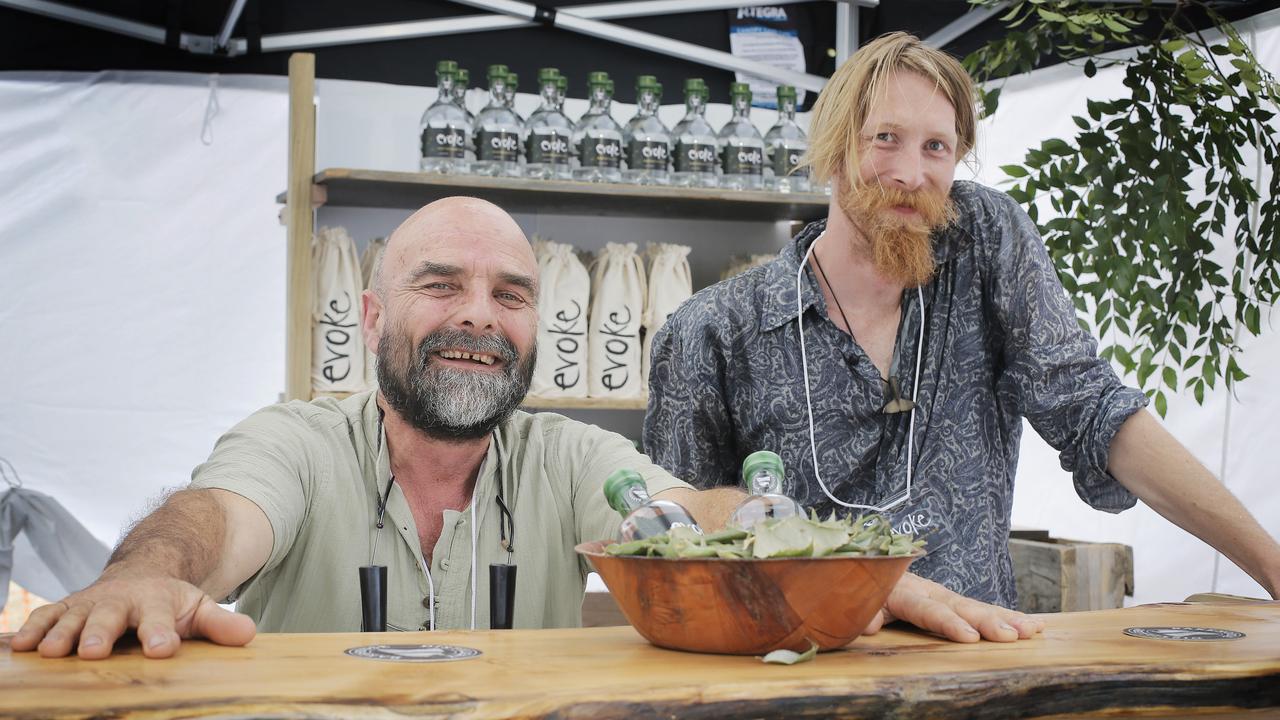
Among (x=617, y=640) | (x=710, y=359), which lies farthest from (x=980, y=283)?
(x=617, y=640)

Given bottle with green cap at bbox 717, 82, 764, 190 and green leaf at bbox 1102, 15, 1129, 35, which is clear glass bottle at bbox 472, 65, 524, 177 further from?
green leaf at bbox 1102, 15, 1129, 35

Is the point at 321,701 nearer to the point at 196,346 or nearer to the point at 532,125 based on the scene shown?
the point at 532,125

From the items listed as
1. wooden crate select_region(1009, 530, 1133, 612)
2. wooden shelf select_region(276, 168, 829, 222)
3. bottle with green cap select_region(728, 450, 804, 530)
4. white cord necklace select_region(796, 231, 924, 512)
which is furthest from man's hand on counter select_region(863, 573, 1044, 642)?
wooden shelf select_region(276, 168, 829, 222)

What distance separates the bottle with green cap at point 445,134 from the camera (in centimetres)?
329

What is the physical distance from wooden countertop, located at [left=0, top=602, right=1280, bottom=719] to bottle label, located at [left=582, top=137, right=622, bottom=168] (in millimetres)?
2174

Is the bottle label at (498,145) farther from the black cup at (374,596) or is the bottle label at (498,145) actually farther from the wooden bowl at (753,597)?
the wooden bowl at (753,597)

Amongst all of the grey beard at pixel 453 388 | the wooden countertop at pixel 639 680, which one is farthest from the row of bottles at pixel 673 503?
the grey beard at pixel 453 388

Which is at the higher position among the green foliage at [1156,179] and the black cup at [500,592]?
the green foliage at [1156,179]

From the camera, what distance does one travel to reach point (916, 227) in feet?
6.95

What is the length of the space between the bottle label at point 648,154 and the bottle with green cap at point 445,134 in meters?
0.45

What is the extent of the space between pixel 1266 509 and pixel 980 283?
150 cm

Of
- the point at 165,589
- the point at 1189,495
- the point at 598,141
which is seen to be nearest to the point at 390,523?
the point at 165,589

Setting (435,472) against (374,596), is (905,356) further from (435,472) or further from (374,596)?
(374,596)

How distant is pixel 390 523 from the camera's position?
1.81m
